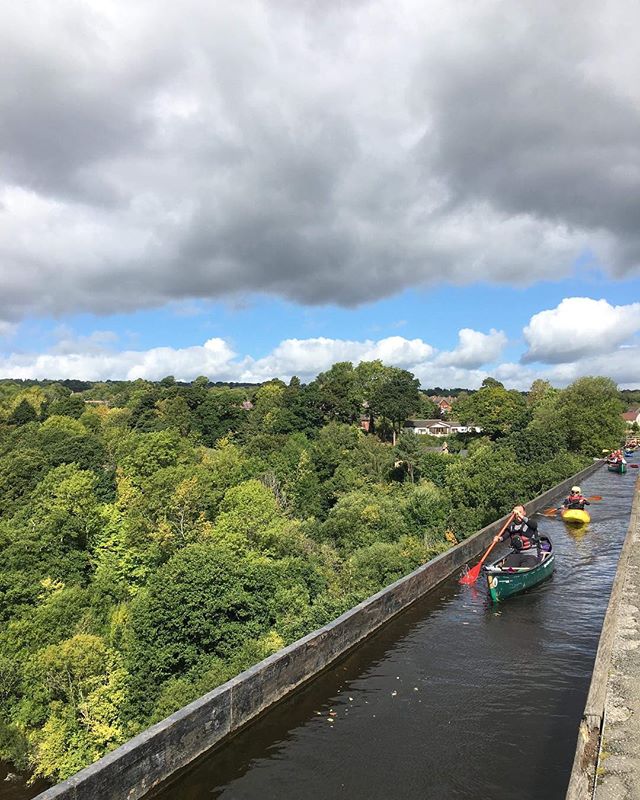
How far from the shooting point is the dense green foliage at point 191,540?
18.7 metres

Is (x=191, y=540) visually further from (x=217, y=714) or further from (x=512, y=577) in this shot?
(x=217, y=714)

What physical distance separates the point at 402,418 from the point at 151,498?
65.3 metres

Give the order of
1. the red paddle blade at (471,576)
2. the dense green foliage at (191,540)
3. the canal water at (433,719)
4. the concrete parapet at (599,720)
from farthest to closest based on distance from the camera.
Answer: the red paddle blade at (471,576), the dense green foliage at (191,540), the canal water at (433,719), the concrete parapet at (599,720)

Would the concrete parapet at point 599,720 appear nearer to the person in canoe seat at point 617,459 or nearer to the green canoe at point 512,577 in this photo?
the green canoe at point 512,577

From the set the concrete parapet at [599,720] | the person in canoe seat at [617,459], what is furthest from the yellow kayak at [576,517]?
the person in canoe seat at [617,459]

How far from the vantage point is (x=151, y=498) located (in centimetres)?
4353

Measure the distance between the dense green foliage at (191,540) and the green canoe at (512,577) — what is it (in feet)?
14.6

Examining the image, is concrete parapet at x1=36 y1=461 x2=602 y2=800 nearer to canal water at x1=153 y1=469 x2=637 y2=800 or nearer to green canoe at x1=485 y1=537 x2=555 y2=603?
canal water at x1=153 y1=469 x2=637 y2=800

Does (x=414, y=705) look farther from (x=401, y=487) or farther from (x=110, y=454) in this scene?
(x=110, y=454)

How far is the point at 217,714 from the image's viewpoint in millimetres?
9891

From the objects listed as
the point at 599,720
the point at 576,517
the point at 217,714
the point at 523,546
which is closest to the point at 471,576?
the point at 523,546

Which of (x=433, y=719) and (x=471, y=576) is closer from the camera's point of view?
(x=433, y=719)

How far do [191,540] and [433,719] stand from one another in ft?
101

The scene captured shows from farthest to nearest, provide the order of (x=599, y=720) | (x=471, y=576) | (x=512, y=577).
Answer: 1. (x=471, y=576)
2. (x=512, y=577)
3. (x=599, y=720)
